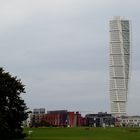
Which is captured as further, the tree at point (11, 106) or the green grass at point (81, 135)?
the green grass at point (81, 135)

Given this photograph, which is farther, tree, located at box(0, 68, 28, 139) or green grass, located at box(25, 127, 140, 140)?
green grass, located at box(25, 127, 140, 140)

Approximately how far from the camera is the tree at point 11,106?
61.8 metres

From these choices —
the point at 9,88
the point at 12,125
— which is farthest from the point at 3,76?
the point at 12,125

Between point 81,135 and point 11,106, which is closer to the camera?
point 11,106

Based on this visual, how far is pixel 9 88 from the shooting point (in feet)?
210

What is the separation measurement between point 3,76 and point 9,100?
351 cm

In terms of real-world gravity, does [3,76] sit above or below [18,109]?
above

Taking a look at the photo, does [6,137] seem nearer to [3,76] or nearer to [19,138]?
[19,138]

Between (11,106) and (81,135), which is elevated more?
(11,106)

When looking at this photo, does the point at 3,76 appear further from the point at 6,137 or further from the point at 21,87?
the point at 6,137

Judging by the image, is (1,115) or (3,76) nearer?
(1,115)

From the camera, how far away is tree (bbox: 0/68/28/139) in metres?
61.8

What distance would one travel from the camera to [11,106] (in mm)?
64125

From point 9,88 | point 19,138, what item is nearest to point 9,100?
point 9,88
